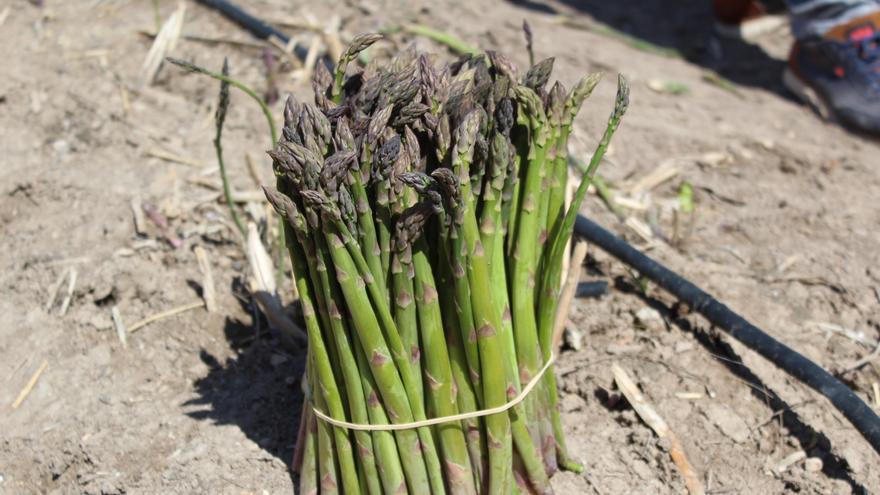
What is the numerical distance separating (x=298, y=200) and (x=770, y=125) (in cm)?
352

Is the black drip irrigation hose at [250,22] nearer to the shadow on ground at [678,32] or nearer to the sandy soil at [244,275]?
the sandy soil at [244,275]

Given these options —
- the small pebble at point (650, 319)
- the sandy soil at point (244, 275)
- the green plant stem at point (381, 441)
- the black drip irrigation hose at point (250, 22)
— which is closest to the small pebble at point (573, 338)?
the sandy soil at point (244, 275)

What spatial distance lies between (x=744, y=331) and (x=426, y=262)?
1.34 metres

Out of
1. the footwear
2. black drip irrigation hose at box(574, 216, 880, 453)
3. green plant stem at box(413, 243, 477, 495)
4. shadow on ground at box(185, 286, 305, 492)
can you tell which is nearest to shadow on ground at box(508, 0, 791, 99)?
the footwear

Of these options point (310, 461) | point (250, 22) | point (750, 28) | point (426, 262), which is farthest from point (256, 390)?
point (750, 28)

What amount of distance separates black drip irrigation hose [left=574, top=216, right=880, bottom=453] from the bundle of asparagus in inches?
35.2

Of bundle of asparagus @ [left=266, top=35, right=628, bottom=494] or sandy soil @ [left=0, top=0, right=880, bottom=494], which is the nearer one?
bundle of asparagus @ [left=266, top=35, right=628, bottom=494]

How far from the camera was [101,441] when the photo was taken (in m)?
2.72

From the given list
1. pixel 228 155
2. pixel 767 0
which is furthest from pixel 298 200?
pixel 767 0

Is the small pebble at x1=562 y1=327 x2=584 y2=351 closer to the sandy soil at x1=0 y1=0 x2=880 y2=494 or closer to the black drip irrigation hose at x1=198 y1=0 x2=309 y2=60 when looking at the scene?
the sandy soil at x1=0 y1=0 x2=880 y2=494

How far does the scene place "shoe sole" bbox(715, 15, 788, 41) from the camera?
20.1 ft

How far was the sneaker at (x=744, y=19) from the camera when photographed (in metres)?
5.99

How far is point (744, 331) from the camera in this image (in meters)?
2.90

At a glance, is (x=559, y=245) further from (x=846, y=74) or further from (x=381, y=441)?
(x=846, y=74)
